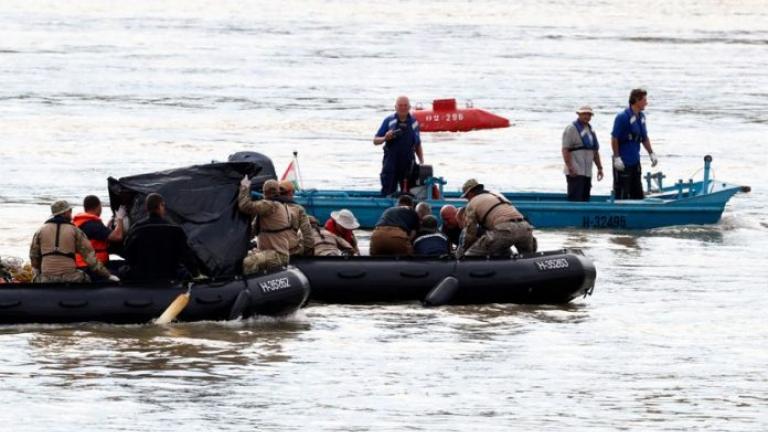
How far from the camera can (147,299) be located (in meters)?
17.9

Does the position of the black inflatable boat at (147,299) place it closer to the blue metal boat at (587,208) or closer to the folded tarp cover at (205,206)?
the folded tarp cover at (205,206)

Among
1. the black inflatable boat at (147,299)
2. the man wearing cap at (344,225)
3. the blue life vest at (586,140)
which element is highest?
the blue life vest at (586,140)

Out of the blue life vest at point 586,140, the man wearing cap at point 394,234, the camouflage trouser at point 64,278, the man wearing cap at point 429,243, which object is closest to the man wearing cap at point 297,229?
the man wearing cap at point 394,234

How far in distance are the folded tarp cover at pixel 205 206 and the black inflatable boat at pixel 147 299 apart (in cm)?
51

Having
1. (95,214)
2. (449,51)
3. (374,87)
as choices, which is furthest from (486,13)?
(95,214)

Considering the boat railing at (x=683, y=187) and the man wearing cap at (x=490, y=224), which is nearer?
the man wearing cap at (x=490, y=224)

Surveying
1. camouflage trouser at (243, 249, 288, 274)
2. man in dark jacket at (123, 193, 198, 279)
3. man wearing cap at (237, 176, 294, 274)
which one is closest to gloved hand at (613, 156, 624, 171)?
man wearing cap at (237, 176, 294, 274)

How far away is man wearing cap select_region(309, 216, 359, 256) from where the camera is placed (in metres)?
19.9

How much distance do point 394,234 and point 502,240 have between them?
3.87 ft

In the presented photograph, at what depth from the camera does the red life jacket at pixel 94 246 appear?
59.7 feet

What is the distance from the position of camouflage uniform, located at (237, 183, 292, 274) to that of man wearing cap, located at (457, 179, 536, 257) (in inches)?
81.4

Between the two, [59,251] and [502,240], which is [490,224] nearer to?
[502,240]

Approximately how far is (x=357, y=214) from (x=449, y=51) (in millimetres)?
40603

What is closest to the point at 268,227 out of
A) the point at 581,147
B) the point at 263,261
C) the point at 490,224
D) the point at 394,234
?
the point at 263,261
